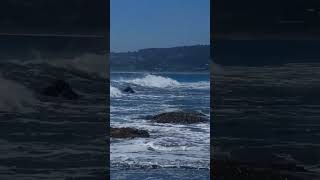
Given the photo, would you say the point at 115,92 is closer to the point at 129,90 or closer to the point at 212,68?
the point at 129,90

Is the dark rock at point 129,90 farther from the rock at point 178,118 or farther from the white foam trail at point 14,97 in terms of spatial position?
the white foam trail at point 14,97

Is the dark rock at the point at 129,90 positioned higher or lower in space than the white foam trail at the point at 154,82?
lower

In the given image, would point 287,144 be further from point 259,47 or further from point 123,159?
point 123,159

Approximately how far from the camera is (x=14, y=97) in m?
4.39

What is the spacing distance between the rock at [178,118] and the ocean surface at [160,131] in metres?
0.05

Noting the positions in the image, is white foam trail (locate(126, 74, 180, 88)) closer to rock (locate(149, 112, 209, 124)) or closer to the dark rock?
the dark rock

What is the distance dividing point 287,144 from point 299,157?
0.16 metres

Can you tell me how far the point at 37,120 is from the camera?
4387 mm

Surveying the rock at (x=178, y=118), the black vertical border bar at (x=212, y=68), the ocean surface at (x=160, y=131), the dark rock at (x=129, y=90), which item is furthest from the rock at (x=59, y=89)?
the black vertical border bar at (x=212, y=68)

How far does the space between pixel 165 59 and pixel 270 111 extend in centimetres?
125

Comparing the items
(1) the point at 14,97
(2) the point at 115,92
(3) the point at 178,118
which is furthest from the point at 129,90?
(1) the point at 14,97

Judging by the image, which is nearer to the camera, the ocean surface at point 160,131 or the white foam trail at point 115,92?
the ocean surface at point 160,131

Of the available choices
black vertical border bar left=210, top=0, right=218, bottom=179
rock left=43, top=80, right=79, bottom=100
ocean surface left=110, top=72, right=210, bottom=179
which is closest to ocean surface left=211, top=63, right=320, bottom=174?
black vertical border bar left=210, top=0, right=218, bottom=179

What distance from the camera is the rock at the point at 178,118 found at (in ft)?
16.3
